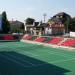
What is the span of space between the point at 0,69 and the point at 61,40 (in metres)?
17.8

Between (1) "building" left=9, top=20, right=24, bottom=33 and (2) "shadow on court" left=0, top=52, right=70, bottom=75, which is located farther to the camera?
(1) "building" left=9, top=20, right=24, bottom=33

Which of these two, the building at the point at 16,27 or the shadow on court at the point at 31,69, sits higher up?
the building at the point at 16,27

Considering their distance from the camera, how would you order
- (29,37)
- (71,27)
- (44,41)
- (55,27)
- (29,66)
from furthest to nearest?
(71,27) < (55,27) < (29,37) < (44,41) < (29,66)

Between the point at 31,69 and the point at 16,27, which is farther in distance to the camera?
the point at 16,27

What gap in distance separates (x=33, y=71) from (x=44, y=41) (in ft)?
64.9

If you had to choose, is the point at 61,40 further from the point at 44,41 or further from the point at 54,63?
the point at 54,63

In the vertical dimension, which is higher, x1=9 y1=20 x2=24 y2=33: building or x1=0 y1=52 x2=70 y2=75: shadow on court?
x1=9 y1=20 x2=24 y2=33: building

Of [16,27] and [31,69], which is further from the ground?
[16,27]


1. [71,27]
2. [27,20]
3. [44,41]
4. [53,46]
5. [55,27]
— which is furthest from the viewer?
[27,20]

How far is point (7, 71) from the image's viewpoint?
1491cm

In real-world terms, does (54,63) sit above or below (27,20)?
below

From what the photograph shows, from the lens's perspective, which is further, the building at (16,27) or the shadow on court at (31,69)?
the building at (16,27)

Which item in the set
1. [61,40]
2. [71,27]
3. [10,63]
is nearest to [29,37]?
[61,40]

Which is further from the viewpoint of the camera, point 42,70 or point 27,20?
point 27,20
